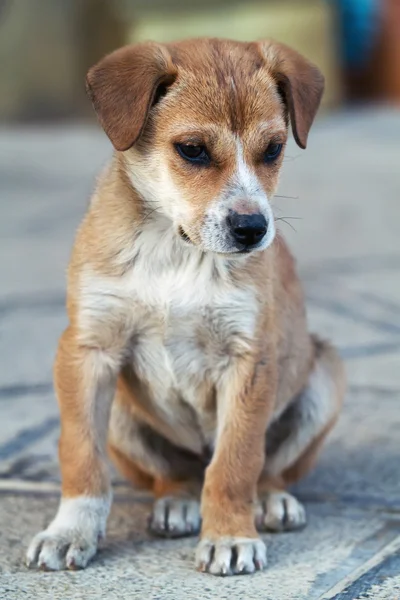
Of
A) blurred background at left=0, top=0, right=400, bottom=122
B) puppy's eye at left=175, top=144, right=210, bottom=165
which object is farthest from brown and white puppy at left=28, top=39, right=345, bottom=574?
blurred background at left=0, top=0, right=400, bottom=122

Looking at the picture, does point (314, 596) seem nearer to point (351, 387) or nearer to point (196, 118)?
point (196, 118)

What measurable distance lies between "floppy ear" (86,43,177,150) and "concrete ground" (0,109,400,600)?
55.4 inches

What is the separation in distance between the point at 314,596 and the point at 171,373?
95 centimetres

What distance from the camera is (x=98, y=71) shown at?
12.2 feet

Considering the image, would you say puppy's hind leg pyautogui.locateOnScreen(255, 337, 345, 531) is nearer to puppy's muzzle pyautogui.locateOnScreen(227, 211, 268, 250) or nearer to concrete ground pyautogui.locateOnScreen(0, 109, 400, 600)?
concrete ground pyautogui.locateOnScreen(0, 109, 400, 600)

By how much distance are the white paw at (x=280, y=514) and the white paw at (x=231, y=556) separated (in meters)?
0.33

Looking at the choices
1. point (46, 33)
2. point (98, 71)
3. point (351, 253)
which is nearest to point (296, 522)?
point (98, 71)

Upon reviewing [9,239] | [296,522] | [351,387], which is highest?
[296,522]

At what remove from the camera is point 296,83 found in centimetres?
394

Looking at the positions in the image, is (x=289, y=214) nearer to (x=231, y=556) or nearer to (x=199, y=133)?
(x=199, y=133)

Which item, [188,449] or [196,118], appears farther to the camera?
[188,449]

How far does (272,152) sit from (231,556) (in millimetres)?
1364

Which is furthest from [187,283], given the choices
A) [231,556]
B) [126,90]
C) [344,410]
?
[344,410]

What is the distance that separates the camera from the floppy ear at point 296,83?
391cm
